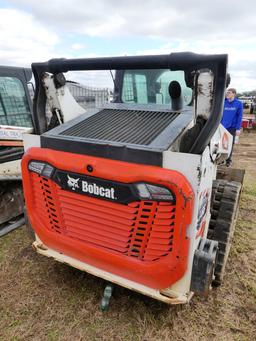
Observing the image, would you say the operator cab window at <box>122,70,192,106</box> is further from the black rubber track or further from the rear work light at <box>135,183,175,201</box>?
the rear work light at <box>135,183,175,201</box>

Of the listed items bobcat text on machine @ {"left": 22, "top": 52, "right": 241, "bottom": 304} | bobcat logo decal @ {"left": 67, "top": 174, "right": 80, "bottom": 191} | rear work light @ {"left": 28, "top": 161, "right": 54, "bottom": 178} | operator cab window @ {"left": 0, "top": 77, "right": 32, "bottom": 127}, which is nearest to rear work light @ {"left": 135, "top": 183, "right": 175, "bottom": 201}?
bobcat text on machine @ {"left": 22, "top": 52, "right": 241, "bottom": 304}

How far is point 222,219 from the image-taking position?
2717mm

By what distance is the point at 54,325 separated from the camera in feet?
7.39

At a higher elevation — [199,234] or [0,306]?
[199,234]

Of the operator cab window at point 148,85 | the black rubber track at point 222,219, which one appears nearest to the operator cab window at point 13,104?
the operator cab window at point 148,85

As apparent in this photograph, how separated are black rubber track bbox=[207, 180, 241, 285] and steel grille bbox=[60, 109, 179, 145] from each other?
42.7 inches

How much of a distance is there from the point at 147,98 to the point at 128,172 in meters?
1.83

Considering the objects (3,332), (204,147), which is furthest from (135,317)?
(204,147)

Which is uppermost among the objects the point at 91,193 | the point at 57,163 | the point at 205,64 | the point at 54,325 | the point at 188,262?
the point at 205,64

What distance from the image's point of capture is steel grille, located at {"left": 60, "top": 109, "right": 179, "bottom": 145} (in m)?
1.97

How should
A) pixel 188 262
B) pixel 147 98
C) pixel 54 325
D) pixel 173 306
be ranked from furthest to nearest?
1. pixel 147 98
2. pixel 173 306
3. pixel 54 325
4. pixel 188 262

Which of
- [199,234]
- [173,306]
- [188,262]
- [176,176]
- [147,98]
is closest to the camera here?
[176,176]

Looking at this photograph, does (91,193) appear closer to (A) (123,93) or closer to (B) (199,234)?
(B) (199,234)

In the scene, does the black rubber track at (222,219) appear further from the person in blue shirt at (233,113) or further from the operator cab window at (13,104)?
the person in blue shirt at (233,113)
